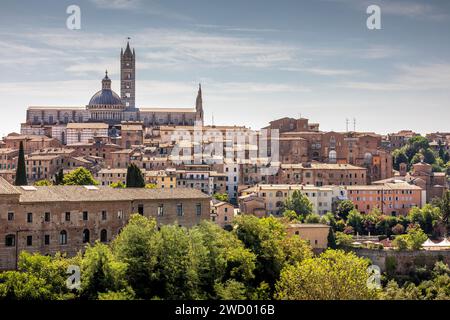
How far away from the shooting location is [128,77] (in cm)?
10744

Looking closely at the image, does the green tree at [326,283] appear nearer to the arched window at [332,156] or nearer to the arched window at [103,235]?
the arched window at [103,235]

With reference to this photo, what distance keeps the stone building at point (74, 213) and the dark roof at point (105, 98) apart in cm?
6289

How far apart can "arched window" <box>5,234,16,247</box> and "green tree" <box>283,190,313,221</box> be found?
1021 inches

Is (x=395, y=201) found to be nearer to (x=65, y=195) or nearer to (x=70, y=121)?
(x=65, y=195)

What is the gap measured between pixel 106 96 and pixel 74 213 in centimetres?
6715

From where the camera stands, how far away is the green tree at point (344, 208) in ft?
183

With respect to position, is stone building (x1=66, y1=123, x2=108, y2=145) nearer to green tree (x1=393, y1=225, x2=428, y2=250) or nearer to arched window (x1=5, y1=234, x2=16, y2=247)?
green tree (x1=393, y1=225, x2=428, y2=250)

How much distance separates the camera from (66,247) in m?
30.2

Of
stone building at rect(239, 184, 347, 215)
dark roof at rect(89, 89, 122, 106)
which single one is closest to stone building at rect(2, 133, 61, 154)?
dark roof at rect(89, 89, 122, 106)

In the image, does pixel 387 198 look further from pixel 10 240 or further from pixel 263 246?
pixel 10 240

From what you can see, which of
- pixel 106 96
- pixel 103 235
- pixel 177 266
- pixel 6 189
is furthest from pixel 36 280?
pixel 106 96

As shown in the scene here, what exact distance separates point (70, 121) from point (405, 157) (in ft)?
116

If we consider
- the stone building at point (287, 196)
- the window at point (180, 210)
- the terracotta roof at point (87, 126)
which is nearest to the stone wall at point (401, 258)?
the stone building at point (287, 196)
